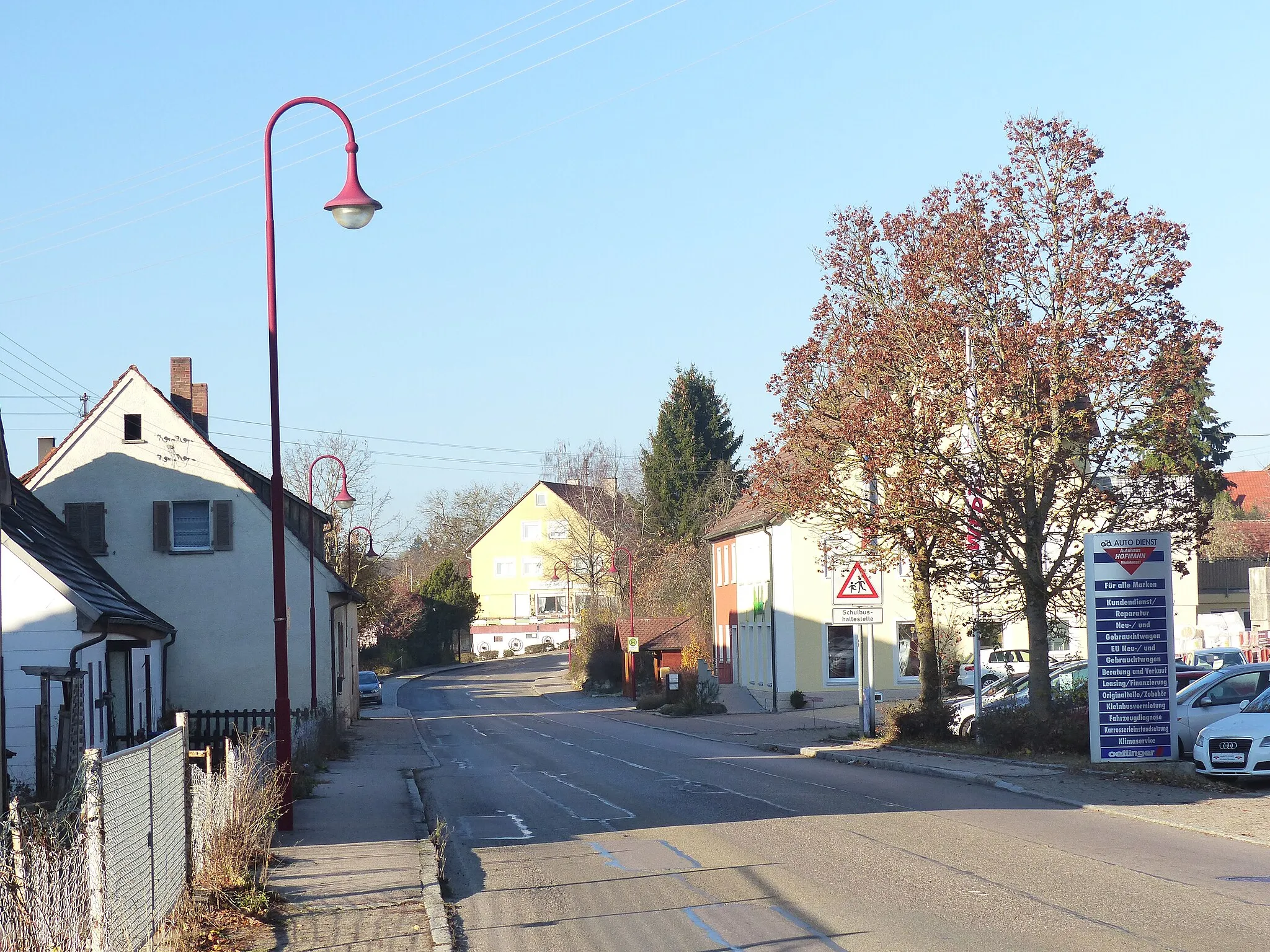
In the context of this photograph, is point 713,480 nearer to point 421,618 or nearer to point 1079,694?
point 421,618

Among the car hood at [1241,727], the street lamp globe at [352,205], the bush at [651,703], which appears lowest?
the bush at [651,703]

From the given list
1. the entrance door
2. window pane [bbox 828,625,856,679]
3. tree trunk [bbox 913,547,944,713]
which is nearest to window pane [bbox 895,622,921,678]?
window pane [bbox 828,625,856,679]

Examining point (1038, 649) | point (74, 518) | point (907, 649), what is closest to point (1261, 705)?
point (1038, 649)

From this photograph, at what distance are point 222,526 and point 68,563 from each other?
960cm

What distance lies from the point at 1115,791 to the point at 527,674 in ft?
215

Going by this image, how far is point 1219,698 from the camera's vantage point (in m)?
21.3

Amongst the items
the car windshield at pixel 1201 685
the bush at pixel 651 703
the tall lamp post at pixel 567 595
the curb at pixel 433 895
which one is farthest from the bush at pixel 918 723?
the tall lamp post at pixel 567 595

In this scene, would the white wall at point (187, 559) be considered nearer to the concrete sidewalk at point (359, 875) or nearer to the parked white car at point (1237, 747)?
the concrete sidewalk at point (359, 875)

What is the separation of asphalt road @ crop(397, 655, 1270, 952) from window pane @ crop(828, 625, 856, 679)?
23.2 meters

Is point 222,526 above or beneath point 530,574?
above

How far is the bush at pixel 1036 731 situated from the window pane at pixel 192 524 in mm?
17994

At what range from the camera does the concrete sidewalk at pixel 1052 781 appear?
14.4 m

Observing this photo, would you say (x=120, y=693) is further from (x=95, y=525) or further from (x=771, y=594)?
(x=771, y=594)

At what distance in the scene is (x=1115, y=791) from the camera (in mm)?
17047
